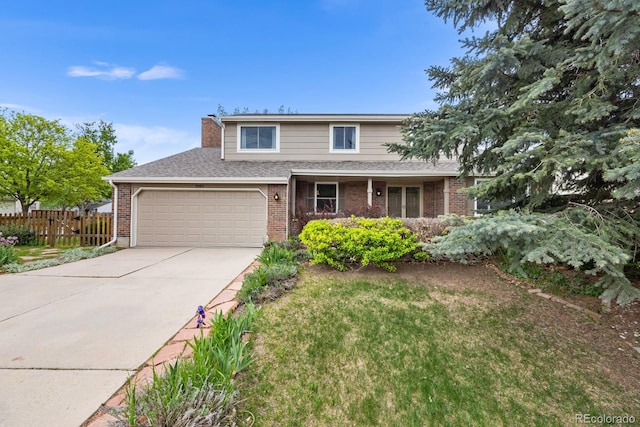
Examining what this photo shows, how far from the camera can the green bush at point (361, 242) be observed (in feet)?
16.1

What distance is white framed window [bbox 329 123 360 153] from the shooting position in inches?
444

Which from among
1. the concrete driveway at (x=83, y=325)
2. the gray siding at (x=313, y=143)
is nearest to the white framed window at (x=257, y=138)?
the gray siding at (x=313, y=143)

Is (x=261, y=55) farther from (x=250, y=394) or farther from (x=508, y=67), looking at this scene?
(x=250, y=394)

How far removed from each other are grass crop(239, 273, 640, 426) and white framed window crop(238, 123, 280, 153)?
28.7 feet

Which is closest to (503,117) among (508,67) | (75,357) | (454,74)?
(508,67)

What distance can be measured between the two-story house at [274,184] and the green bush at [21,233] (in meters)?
3.42

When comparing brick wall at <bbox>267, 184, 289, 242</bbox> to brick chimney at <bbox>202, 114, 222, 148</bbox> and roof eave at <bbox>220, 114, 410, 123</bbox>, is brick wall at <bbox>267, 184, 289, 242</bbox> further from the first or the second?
brick chimney at <bbox>202, 114, 222, 148</bbox>

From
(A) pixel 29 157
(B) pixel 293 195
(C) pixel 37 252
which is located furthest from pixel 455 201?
(A) pixel 29 157

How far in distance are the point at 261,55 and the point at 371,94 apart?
21.2 feet

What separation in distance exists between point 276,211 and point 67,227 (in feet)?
24.6

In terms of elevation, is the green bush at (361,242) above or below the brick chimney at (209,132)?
below

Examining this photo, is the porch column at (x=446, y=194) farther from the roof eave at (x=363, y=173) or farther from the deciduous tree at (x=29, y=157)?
the deciduous tree at (x=29, y=157)

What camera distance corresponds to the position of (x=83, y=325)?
3.41m

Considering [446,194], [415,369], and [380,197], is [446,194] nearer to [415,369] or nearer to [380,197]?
[380,197]
